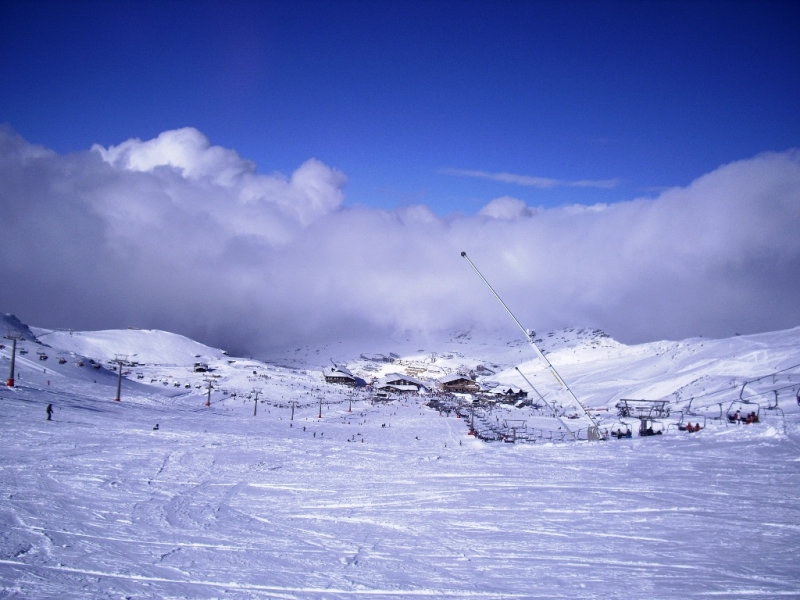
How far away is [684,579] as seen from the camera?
8.88 meters

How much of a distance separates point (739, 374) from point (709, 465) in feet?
126

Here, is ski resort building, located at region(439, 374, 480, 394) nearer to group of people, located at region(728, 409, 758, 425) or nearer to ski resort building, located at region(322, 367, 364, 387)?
ski resort building, located at region(322, 367, 364, 387)

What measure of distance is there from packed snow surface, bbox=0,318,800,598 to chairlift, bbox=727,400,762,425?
4.19 feet

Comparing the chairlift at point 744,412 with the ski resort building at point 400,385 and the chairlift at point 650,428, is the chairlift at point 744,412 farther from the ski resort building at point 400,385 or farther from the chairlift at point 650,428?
the ski resort building at point 400,385

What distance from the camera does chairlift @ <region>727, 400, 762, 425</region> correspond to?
31431mm

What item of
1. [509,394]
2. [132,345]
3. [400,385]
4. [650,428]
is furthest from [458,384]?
[650,428]

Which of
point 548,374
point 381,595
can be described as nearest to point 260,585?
point 381,595

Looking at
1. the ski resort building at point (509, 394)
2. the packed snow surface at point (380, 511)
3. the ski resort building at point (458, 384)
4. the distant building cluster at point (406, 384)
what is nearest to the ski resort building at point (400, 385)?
the distant building cluster at point (406, 384)

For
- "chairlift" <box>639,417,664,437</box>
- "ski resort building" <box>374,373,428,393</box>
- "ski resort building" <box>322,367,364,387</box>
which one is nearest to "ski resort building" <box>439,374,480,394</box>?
"ski resort building" <box>374,373,428,393</box>

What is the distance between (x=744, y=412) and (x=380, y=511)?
112ft

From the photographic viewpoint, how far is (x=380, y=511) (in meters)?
13.5

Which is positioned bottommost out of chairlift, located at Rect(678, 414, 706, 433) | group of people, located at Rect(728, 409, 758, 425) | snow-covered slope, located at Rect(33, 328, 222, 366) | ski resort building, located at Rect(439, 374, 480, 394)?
chairlift, located at Rect(678, 414, 706, 433)

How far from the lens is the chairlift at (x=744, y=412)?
31431 mm

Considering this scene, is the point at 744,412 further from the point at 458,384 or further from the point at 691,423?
the point at 458,384
